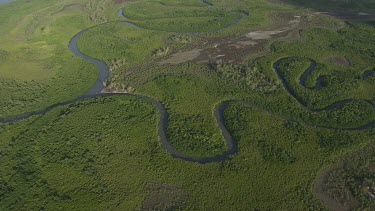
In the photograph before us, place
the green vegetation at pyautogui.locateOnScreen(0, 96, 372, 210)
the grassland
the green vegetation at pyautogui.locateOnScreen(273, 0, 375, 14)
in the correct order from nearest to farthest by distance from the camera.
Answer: the green vegetation at pyautogui.locateOnScreen(0, 96, 372, 210), the grassland, the green vegetation at pyautogui.locateOnScreen(273, 0, 375, 14)

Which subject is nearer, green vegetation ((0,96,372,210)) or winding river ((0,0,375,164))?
green vegetation ((0,96,372,210))

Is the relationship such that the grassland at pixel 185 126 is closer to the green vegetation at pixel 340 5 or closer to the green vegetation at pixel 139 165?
the green vegetation at pixel 139 165

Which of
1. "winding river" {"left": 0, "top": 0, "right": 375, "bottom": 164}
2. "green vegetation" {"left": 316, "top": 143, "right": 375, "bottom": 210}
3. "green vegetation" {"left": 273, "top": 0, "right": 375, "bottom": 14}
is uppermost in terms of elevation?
"green vegetation" {"left": 273, "top": 0, "right": 375, "bottom": 14}

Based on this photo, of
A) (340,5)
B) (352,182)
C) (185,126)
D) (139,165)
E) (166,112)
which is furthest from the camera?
(340,5)

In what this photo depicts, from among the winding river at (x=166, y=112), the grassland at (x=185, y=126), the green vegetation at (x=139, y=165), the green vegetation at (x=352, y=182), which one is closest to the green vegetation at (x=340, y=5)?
the grassland at (x=185, y=126)

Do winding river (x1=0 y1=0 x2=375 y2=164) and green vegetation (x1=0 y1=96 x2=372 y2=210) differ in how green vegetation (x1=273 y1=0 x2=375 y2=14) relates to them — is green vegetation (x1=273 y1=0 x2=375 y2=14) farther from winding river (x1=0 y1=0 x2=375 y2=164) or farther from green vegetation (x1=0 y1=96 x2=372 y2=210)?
green vegetation (x1=0 y1=96 x2=372 y2=210)

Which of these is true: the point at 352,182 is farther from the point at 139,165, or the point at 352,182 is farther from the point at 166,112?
the point at 166,112

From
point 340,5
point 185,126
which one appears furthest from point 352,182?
point 340,5

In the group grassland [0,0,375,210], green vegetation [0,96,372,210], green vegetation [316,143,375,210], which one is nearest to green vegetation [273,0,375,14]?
grassland [0,0,375,210]

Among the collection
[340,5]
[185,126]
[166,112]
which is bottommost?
[185,126]

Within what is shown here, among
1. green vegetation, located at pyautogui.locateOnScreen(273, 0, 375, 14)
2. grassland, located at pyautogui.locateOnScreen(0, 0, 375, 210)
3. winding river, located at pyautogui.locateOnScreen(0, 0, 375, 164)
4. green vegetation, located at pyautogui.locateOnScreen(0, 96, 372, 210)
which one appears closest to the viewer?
green vegetation, located at pyautogui.locateOnScreen(0, 96, 372, 210)
